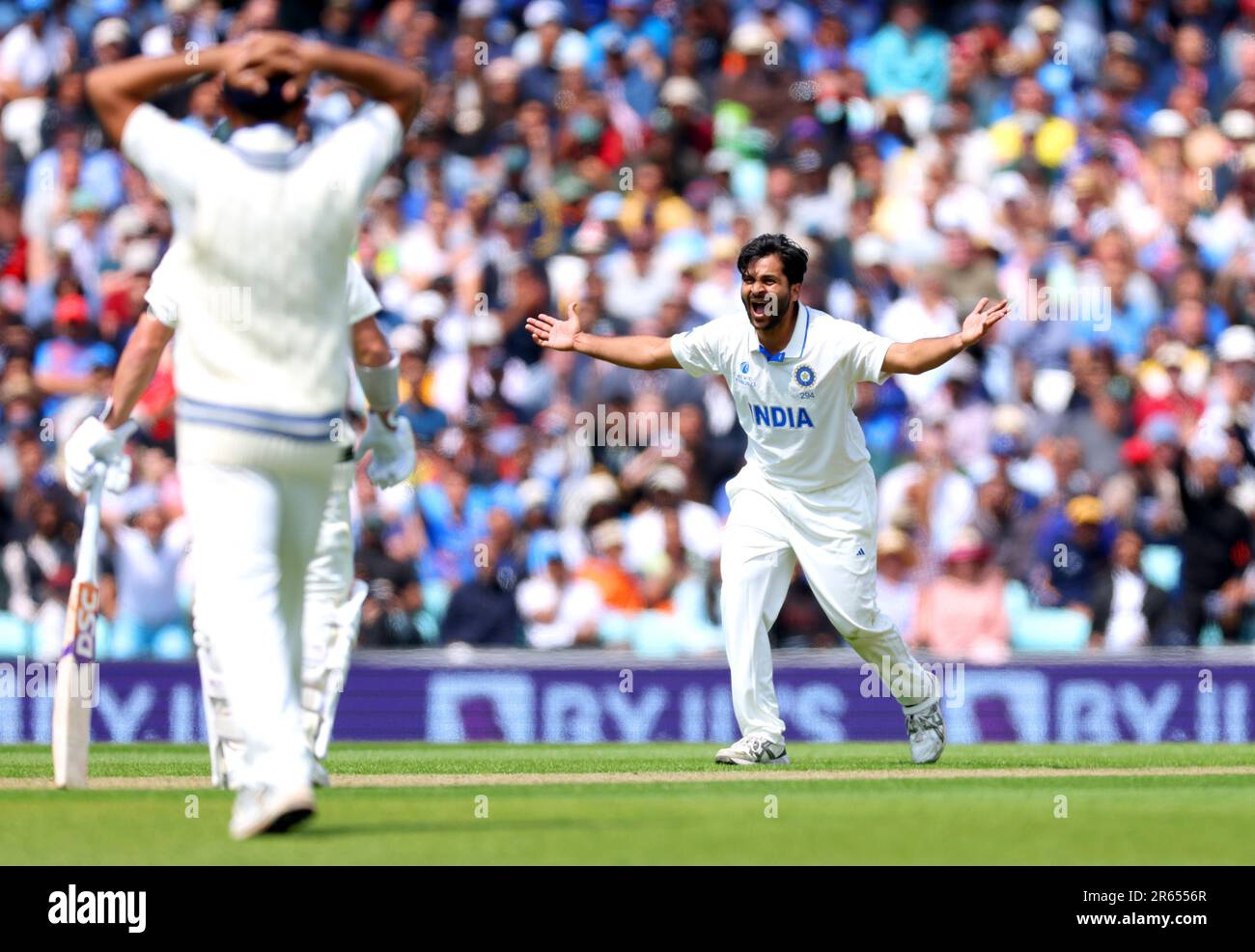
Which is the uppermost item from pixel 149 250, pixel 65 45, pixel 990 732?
pixel 65 45

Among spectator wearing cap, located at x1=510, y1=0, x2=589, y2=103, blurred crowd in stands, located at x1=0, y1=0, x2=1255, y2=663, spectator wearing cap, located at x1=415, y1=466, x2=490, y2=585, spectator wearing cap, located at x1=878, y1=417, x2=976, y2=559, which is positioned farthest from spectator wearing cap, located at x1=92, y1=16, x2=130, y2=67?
spectator wearing cap, located at x1=878, y1=417, x2=976, y2=559

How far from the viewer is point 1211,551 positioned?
627 inches

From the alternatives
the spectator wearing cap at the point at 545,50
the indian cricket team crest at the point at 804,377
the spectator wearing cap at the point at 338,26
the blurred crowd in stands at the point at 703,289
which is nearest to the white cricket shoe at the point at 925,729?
the indian cricket team crest at the point at 804,377

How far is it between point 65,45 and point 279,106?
14.7 metres

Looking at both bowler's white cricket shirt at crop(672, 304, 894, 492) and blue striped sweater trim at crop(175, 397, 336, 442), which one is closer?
blue striped sweater trim at crop(175, 397, 336, 442)

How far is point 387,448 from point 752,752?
2.62m

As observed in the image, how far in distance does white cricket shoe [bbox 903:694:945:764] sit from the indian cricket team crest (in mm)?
1681

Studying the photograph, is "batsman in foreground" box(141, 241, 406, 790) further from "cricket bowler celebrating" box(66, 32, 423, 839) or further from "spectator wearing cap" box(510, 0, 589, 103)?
"spectator wearing cap" box(510, 0, 589, 103)

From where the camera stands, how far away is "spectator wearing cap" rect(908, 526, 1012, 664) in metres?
15.4

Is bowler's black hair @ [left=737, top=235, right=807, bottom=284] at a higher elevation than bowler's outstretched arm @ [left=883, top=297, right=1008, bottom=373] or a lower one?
higher

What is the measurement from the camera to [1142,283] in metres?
Answer: 18.7

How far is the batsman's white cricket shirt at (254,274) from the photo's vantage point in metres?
7.21
